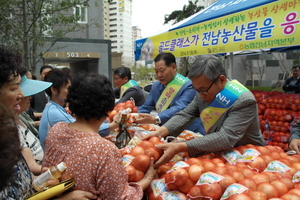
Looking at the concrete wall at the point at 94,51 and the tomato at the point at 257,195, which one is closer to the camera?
the tomato at the point at 257,195

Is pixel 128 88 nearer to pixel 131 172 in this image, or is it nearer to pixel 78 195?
pixel 131 172

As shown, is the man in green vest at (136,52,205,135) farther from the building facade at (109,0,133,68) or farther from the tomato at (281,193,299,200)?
the building facade at (109,0,133,68)

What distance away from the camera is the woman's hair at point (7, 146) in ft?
2.54

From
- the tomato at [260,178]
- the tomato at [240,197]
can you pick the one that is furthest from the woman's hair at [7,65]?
the tomato at [260,178]

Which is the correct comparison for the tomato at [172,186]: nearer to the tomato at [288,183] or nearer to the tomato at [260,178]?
the tomato at [260,178]

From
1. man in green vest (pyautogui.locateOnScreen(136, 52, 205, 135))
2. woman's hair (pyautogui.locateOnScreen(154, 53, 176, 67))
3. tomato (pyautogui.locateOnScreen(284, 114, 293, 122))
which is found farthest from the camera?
tomato (pyautogui.locateOnScreen(284, 114, 293, 122))

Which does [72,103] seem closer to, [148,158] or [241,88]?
[148,158]

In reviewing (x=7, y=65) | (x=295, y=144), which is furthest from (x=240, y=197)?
(x=7, y=65)

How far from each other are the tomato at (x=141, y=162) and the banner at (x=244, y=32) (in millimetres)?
2797

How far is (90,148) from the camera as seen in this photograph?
4.09 ft

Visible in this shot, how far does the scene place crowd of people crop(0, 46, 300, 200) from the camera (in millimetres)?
1223

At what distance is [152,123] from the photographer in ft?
8.99

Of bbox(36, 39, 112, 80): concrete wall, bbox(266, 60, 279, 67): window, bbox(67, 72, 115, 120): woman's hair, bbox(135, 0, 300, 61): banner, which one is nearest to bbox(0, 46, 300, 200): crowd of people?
bbox(67, 72, 115, 120): woman's hair

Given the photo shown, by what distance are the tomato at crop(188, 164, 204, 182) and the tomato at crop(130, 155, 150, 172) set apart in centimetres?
30
